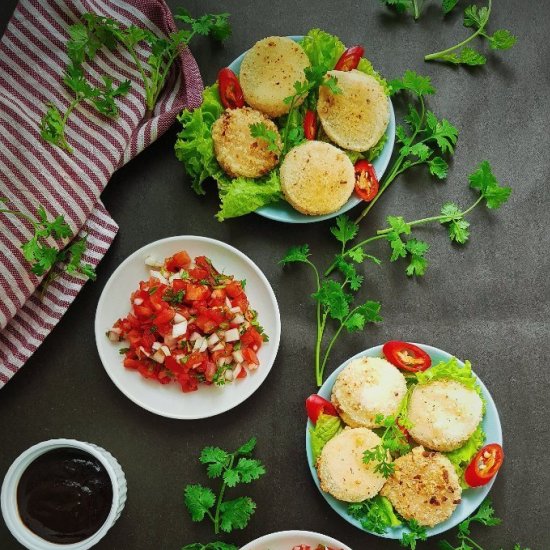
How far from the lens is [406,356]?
125 inches

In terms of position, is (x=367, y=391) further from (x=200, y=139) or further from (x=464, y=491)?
(x=200, y=139)

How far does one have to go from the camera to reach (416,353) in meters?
3.18

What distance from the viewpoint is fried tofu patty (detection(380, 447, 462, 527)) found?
3.05 meters

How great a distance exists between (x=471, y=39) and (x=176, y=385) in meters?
2.15

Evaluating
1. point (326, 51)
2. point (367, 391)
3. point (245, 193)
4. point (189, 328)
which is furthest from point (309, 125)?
point (367, 391)

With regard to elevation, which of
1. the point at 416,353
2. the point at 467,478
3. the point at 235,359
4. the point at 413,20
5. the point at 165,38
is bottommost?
the point at 467,478

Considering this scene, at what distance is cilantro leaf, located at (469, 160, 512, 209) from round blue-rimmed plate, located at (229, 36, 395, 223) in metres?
0.44

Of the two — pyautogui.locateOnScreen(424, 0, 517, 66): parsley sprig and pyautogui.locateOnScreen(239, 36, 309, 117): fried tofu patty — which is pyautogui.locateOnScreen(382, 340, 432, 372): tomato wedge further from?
pyautogui.locateOnScreen(424, 0, 517, 66): parsley sprig

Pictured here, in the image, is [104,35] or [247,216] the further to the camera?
[247,216]

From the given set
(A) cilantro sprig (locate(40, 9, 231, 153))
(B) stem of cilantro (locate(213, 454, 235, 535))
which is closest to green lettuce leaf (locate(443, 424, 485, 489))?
(B) stem of cilantro (locate(213, 454, 235, 535))

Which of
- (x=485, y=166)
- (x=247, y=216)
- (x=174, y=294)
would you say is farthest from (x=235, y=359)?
(x=485, y=166)

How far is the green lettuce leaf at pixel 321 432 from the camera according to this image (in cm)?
313

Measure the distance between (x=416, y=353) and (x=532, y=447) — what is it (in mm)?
773

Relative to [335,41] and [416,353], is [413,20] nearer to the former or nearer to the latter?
[335,41]
